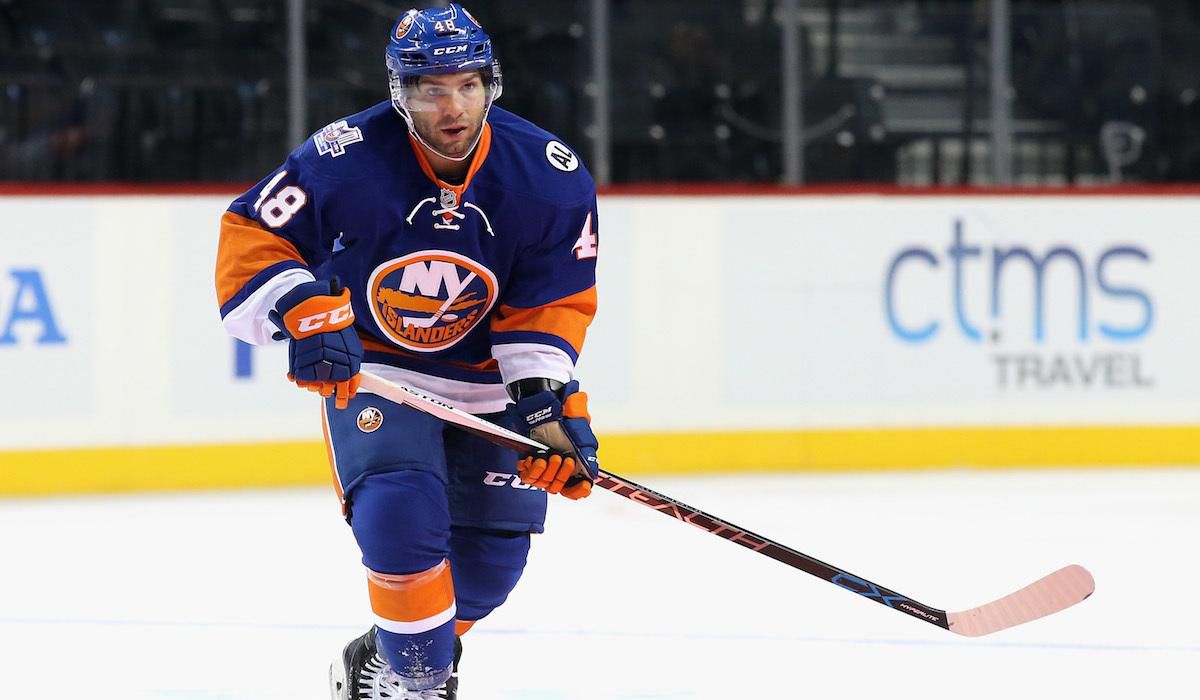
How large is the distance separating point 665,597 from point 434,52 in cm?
177

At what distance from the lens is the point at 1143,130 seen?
7.04 meters

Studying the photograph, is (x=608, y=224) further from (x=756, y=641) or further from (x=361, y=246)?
(x=361, y=246)

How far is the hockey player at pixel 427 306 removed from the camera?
2.48m

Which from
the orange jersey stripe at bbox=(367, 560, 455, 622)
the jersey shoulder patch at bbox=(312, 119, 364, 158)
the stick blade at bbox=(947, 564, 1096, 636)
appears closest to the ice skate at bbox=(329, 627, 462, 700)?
the orange jersey stripe at bbox=(367, 560, 455, 622)

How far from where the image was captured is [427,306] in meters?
2.59

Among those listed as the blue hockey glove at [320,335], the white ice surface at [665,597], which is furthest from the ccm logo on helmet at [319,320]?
the white ice surface at [665,597]

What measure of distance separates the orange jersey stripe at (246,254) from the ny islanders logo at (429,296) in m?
0.14

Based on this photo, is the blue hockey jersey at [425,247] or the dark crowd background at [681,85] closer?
the blue hockey jersey at [425,247]

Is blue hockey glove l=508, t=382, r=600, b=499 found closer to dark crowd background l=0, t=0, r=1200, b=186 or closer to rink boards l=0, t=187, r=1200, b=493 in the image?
rink boards l=0, t=187, r=1200, b=493

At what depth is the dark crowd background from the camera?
633cm

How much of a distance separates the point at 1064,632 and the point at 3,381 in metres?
3.39

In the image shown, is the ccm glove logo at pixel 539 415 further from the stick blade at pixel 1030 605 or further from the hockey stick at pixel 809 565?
the stick blade at pixel 1030 605

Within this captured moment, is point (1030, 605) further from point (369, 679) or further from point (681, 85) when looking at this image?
point (681, 85)

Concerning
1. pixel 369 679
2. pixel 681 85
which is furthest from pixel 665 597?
pixel 681 85
